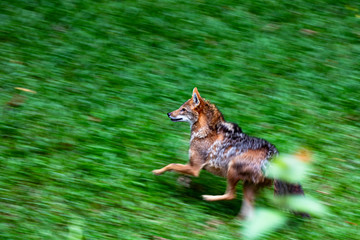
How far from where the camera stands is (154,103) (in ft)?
25.2

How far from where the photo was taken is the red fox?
5.32 m

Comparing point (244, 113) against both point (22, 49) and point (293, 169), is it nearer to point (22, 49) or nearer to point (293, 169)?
point (22, 49)

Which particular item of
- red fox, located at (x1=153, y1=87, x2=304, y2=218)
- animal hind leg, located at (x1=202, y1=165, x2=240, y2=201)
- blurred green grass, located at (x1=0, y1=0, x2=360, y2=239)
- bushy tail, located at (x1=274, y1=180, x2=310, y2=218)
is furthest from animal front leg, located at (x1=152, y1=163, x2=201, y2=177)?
bushy tail, located at (x1=274, y1=180, x2=310, y2=218)

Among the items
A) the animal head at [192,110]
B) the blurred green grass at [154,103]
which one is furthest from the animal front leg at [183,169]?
the animal head at [192,110]

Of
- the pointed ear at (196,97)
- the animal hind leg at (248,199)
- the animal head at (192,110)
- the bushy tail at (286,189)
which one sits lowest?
the animal hind leg at (248,199)

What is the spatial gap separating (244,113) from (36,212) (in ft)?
12.8

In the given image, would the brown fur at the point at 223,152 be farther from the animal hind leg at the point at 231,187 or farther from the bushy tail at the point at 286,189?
the bushy tail at the point at 286,189

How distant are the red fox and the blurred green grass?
315mm

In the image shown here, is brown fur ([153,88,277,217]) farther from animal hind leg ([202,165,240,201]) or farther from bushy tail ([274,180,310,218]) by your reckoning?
bushy tail ([274,180,310,218])

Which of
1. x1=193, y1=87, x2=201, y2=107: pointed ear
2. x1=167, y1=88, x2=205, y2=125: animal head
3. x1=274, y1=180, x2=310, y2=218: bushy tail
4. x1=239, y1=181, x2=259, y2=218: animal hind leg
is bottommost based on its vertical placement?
x1=239, y1=181, x2=259, y2=218: animal hind leg

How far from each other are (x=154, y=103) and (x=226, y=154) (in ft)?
7.61

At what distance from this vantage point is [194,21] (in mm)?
10180

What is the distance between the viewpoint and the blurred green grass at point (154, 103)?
5.18 meters

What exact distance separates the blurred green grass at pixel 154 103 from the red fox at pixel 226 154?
1.03 feet
